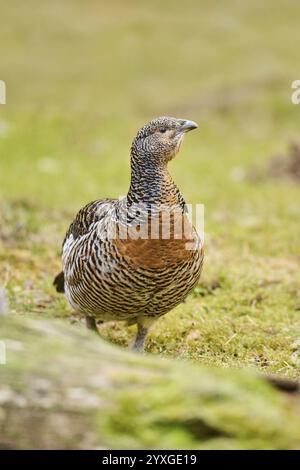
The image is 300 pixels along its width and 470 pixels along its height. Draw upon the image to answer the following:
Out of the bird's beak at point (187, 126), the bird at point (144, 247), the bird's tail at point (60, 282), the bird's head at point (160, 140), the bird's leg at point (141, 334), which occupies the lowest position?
the bird's leg at point (141, 334)

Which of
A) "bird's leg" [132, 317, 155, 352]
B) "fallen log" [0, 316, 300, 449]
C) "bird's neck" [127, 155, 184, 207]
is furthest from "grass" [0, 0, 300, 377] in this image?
"fallen log" [0, 316, 300, 449]

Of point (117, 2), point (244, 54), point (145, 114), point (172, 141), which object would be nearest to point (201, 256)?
point (172, 141)

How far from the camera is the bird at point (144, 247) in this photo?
533 centimetres

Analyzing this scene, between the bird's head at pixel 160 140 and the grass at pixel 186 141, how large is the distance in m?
1.31

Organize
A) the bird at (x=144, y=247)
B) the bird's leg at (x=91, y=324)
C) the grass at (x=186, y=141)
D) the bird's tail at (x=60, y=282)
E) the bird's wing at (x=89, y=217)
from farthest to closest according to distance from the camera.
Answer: the grass at (x=186, y=141)
the bird's tail at (x=60, y=282)
the bird's leg at (x=91, y=324)
the bird's wing at (x=89, y=217)
the bird at (x=144, y=247)

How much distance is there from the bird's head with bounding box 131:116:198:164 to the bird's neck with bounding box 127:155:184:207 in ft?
0.12

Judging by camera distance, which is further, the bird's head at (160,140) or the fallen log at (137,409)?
the bird's head at (160,140)

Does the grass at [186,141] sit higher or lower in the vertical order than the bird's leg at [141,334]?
higher

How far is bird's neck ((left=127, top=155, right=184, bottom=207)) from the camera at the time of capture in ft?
18.0

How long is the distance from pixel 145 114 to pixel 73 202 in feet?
35.8

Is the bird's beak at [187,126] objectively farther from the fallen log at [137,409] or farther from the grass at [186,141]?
the fallen log at [137,409]

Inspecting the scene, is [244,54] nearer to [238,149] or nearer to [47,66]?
[47,66]

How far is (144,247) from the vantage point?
5.31 meters

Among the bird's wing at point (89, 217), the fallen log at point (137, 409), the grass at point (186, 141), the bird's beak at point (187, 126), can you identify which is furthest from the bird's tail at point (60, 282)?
the fallen log at point (137, 409)
